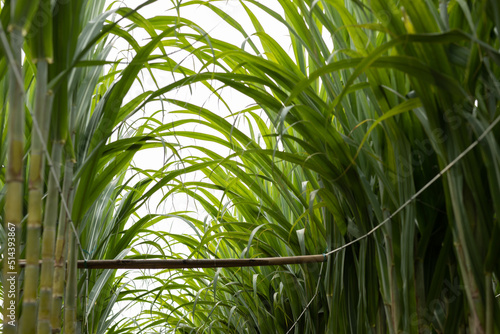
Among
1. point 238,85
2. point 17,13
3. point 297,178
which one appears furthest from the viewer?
point 297,178

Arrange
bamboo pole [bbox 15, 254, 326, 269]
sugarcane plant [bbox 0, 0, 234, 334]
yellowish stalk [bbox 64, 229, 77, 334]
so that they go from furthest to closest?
1. bamboo pole [bbox 15, 254, 326, 269]
2. yellowish stalk [bbox 64, 229, 77, 334]
3. sugarcane plant [bbox 0, 0, 234, 334]

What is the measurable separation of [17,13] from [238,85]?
311mm

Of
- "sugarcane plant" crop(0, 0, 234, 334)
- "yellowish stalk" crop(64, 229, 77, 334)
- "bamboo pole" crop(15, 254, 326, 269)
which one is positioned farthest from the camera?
"bamboo pole" crop(15, 254, 326, 269)

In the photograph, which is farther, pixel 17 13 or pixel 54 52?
pixel 54 52

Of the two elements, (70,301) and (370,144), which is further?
(370,144)

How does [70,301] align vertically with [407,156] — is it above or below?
below

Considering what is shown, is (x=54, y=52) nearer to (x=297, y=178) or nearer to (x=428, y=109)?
(x=428, y=109)

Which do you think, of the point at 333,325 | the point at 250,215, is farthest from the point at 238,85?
the point at 250,215

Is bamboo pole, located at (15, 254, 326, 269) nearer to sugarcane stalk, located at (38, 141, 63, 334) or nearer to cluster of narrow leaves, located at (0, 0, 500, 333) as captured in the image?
cluster of narrow leaves, located at (0, 0, 500, 333)

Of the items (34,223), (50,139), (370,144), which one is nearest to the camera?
(34,223)

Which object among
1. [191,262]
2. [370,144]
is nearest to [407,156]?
[370,144]

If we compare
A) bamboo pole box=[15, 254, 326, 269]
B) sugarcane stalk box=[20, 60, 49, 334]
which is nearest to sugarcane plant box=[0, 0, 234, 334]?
sugarcane stalk box=[20, 60, 49, 334]

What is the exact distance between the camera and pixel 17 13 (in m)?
0.31

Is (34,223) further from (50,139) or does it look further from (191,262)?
(191,262)
